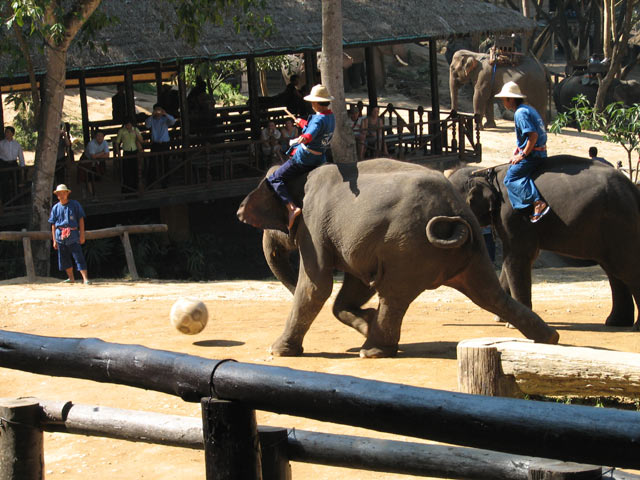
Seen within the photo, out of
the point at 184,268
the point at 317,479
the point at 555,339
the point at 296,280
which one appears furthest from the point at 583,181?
the point at 184,268

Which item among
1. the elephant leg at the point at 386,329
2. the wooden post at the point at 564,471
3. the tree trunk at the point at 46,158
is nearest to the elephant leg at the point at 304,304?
the elephant leg at the point at 386,329

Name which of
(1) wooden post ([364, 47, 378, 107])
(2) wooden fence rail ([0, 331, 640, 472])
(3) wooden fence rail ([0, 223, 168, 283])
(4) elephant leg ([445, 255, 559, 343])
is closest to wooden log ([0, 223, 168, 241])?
(3) wooden fence rail ([0, 223, 168, 283])

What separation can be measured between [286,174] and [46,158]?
27.9ft

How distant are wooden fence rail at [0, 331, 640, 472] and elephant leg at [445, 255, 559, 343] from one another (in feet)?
18.2

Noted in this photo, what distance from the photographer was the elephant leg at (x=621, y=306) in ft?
34.8

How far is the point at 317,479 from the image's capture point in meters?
5.98

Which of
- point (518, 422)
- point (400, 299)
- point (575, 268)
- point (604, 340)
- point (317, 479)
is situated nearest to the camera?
point (518, 422)

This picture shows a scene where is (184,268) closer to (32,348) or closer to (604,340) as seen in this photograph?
(604,340)

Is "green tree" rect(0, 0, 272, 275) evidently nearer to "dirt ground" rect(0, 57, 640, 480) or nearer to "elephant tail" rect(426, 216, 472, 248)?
"dirt ground" rect(0, 57, 640, 480)

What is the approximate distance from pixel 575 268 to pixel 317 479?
1178cm

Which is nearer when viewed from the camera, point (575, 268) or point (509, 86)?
point (509, 86)

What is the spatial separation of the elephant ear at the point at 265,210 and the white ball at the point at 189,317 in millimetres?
1050

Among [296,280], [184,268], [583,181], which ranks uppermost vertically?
[583,181]

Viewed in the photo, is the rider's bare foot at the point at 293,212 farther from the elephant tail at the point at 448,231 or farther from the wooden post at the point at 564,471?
the wooden post at the point at 564,471
